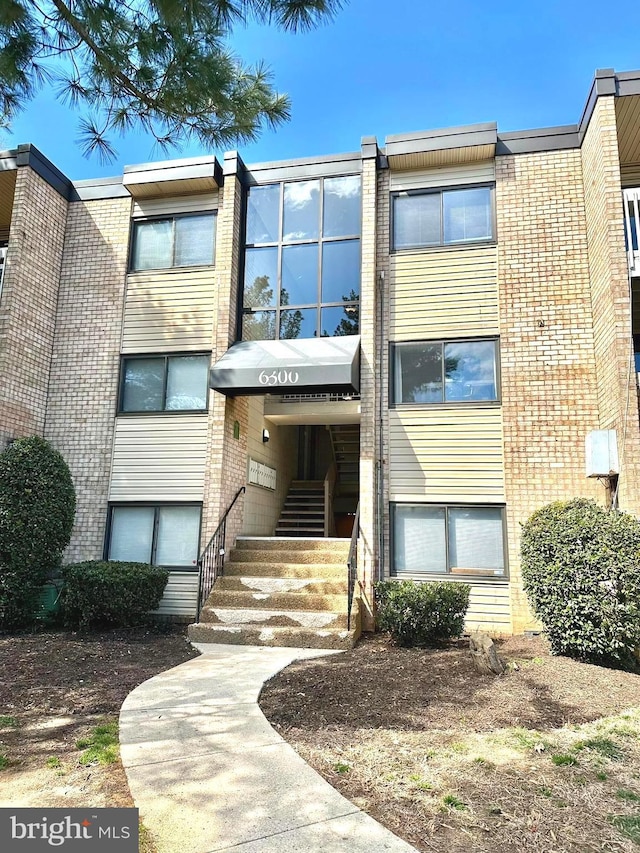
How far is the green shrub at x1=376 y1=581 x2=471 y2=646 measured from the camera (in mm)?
7980

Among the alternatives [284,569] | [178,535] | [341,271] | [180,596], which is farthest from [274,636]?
[341,271]

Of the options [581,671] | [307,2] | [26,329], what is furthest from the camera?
[26,329]

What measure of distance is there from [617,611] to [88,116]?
8.47 metres

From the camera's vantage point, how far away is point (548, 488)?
9.32m

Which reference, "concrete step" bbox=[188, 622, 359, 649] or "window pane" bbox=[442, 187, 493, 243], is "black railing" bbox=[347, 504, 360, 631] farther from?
"window pane" bbox=[442, 187, 493, 243]

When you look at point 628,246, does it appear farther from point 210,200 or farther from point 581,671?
point 210,200

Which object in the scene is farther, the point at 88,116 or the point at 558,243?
the point at 558,243

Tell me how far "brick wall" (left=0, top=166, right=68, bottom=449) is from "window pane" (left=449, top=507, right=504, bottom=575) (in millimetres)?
7821

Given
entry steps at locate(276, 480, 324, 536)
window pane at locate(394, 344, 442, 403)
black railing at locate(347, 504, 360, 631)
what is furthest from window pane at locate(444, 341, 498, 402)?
entry steps at locate(276, 480, 324, 536)

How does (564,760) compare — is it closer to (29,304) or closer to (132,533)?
(132,533)

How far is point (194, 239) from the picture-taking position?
37.9 feet

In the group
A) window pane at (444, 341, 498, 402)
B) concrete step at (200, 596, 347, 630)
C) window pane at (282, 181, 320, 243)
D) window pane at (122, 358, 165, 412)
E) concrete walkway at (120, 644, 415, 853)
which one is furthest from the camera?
window pane at (282, 181, 320, 243)

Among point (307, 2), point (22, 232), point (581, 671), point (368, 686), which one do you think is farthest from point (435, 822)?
point (22, 232)

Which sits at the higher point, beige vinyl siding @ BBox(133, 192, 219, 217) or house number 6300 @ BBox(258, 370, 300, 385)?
beige vinyl siding @ BBox(133, 192, 219, 217)
